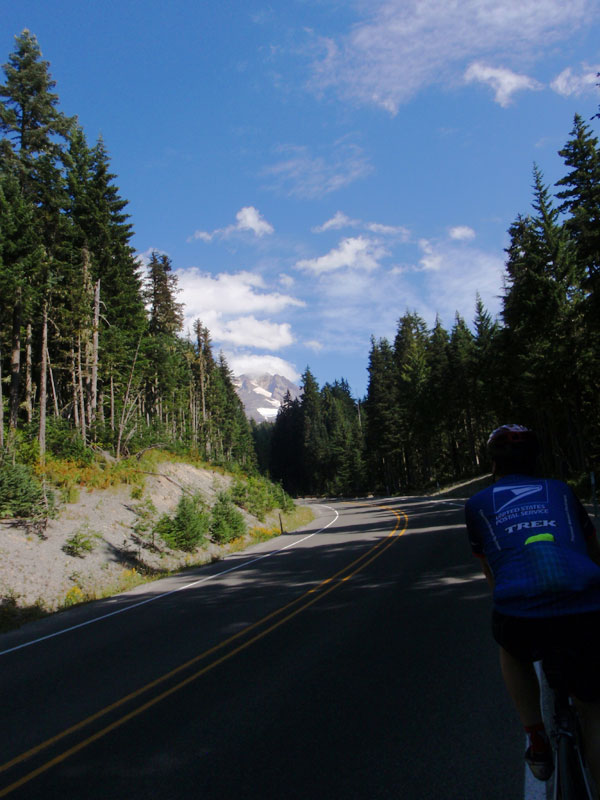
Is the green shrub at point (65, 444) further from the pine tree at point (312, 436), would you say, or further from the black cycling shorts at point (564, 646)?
the pine tree at point (312, 436)

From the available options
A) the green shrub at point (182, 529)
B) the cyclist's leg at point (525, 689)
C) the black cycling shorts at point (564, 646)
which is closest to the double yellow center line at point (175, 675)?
the cyclist's leg at point (525, 689)

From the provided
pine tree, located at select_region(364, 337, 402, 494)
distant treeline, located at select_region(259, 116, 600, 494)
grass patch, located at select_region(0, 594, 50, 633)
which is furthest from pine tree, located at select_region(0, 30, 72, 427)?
pine tree, located at select_region(364, 337, 402, 494)

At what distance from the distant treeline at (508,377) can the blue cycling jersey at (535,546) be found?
21.2m

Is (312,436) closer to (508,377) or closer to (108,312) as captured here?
(508,377)

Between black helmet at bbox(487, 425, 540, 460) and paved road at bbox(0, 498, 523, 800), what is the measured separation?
2192 mm

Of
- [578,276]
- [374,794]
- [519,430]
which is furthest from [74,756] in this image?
[578,276]

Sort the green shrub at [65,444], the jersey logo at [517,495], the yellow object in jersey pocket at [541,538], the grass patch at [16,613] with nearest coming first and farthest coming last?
the yellow object in jersey pocket at [541,538] → the jersey logo at [517,495] → the grass patch at [16,613] → the green shrub at [65,444]

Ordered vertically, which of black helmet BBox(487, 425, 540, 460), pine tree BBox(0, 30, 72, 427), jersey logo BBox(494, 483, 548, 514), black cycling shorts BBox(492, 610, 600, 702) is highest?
pine tree BBox(0, 30, 72, 427)

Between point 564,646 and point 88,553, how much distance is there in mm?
16964

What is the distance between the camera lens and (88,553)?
655 inches

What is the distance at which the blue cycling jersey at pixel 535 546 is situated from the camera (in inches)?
95.0

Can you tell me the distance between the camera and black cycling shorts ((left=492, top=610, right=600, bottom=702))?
2291 mm

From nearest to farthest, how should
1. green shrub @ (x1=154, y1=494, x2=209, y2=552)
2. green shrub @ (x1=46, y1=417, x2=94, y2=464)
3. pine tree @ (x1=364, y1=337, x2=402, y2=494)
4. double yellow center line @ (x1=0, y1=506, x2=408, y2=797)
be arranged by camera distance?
double yellow center line @ (x1=0, y1=506, x2=408, y2=797) < green shrub @ (x1=154, y1=494, x2=209, y2=552) < green shrub @ (x1=46, y1=417, x2=94, y2=464) < pine tree @ (x1=364, y1=337, x2=402, y2=494)

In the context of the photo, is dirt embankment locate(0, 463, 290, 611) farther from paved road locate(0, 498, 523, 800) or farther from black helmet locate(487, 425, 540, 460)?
black helmet locate(487, 425, 540, 460)
